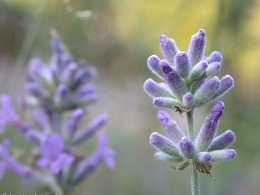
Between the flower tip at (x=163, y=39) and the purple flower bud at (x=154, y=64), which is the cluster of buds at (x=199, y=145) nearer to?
the purple flower bud at (x=154, y=64)

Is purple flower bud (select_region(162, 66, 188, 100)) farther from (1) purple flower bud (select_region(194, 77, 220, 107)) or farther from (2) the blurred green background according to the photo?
(2) the blurred green background

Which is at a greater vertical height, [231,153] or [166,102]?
[166,102]

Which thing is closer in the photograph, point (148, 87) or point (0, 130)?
point (148, 87)

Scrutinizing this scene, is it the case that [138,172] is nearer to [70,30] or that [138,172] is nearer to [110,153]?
[70,30]

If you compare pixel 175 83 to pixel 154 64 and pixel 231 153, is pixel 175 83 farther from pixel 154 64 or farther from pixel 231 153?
pixel 231 153

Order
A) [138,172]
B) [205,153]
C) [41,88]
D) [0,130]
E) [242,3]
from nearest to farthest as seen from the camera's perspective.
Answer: [205,153] → [0,130] → [41,88] → [242,3] → [138,172]

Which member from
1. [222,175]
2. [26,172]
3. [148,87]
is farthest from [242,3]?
[148,87]

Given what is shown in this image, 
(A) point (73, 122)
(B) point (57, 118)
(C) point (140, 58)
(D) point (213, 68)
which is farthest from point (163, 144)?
(C) point (140, 58)
